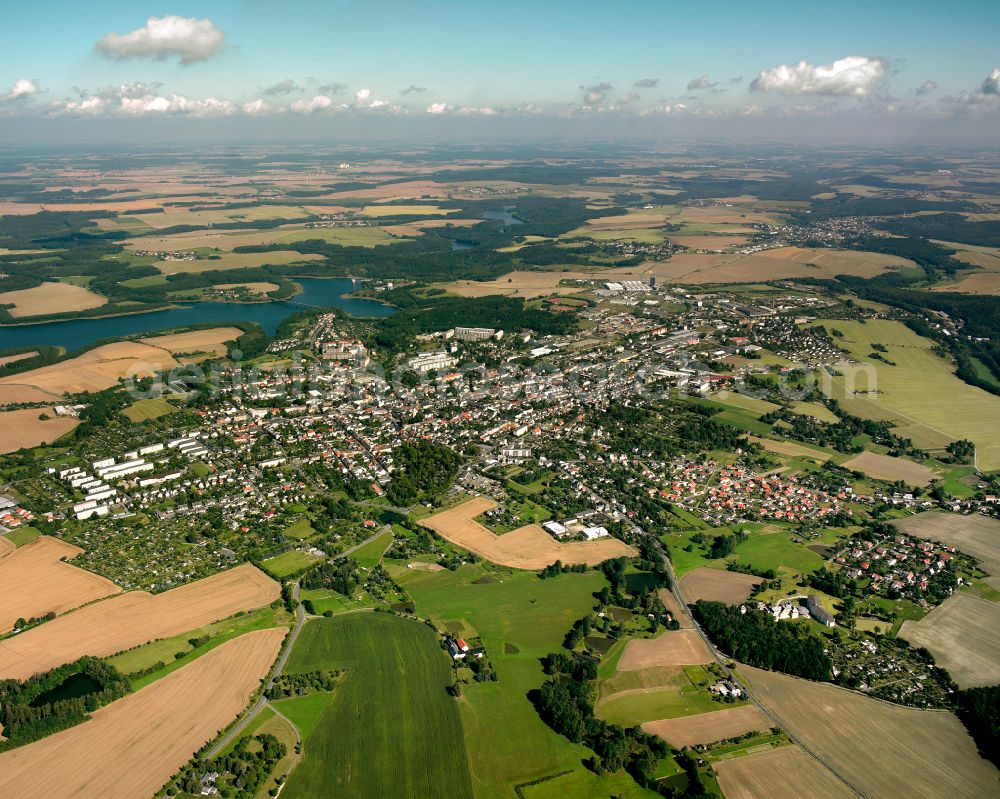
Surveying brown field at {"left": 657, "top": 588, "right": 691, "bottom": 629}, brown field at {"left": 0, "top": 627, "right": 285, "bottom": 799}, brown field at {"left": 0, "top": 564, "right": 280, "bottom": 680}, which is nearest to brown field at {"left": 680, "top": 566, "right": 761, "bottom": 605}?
brown field at {"left": 657, "top": 588, "right": 691, "bottom": 629}

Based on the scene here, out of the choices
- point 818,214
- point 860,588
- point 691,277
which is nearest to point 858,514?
point 860,588

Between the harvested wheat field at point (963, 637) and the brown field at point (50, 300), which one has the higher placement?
the brown field at point (50, 300)

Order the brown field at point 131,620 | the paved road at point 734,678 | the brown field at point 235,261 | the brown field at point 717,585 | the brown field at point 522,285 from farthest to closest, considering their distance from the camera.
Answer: the brown field at point 235,261 < the brown field at point 522,285 < the brown field at point 717,585 < the brown field at point 131,620 < the paved road at point 734,678

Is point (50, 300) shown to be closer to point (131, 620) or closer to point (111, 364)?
point (111, 364)

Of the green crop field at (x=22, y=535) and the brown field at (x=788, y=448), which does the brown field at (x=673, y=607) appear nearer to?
the brown field at (x=788, y=448)

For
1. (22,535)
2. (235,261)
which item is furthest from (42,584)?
(235,261)

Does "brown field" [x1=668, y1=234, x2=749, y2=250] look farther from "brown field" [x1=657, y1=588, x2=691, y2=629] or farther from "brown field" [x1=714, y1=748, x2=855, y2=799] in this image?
"brown field" [x1=714, y1=748, x2=855, y2=799]

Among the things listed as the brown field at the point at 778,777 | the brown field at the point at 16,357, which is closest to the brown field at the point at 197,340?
the brown field at the point at 16,357
